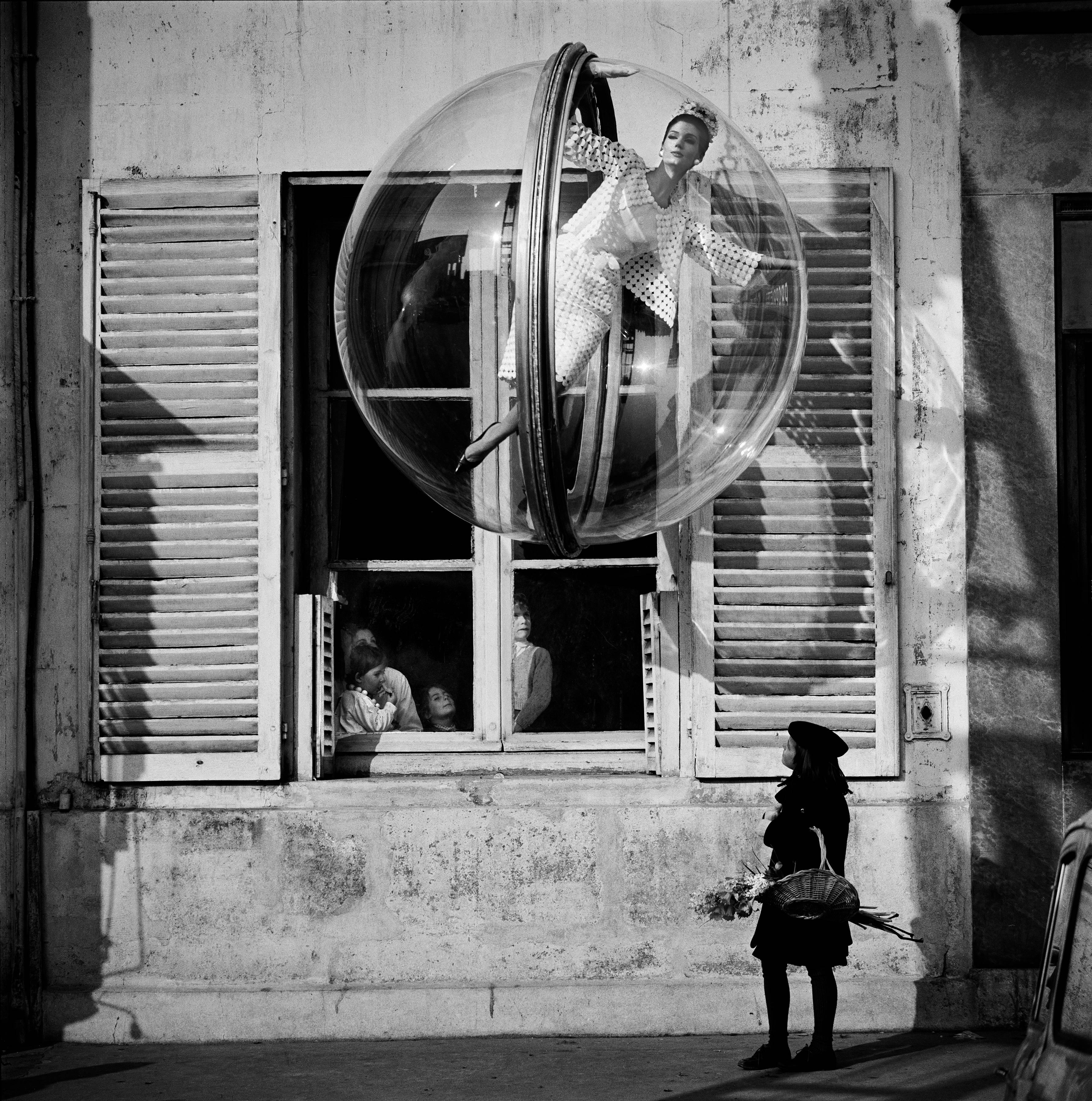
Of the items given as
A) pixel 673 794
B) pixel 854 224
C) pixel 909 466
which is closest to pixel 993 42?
pixel 854 224

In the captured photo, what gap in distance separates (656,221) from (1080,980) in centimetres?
208

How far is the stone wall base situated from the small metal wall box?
3.08ft

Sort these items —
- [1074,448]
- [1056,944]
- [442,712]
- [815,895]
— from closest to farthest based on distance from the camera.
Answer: [1056,944] → [815,895] → [1074,448] → [442,712]

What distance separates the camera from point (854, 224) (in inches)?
222

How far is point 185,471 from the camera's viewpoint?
18.5ft

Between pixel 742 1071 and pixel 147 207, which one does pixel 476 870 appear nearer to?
pixel 742 1071

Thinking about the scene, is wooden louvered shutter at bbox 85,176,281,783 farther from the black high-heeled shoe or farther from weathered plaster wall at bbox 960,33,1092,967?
weathered plaster wall at bbox 960,33,1092,967

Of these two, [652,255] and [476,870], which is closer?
[652,255]

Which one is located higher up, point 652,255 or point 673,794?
point 652,255

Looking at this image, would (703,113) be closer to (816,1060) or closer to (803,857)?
(803,857)

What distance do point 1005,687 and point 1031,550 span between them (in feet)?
1.83

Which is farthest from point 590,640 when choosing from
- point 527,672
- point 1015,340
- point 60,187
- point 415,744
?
point 60,187

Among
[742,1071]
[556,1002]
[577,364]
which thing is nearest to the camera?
[577,364]

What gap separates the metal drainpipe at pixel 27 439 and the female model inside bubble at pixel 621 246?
2.58 metres
